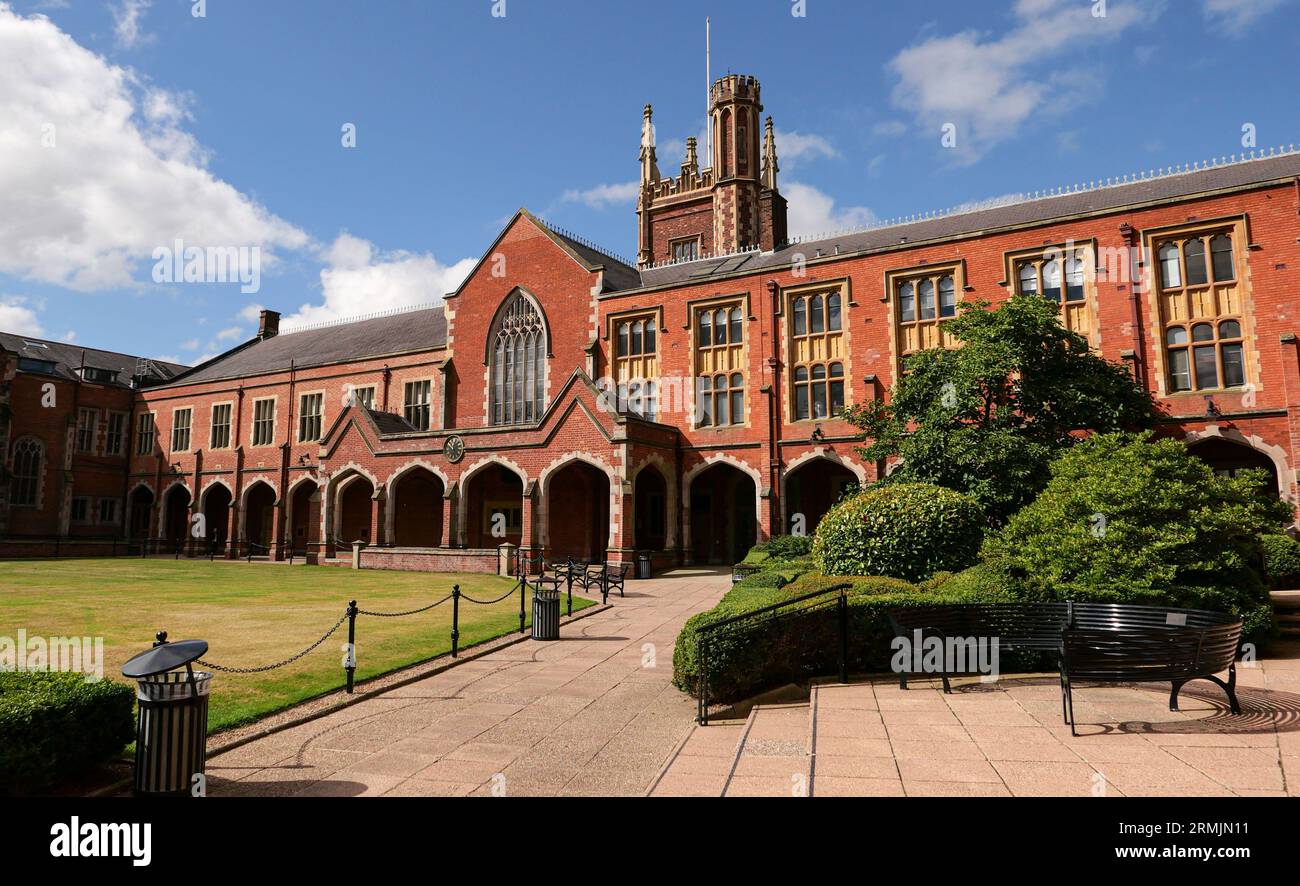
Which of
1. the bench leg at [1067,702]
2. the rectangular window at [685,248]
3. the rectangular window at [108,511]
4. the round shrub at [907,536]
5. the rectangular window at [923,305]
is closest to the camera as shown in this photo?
the bench leg at [1067,702]

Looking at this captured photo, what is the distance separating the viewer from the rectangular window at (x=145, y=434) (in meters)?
47.7

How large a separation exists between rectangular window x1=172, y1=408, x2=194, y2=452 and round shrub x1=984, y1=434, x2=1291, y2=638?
4998 cm

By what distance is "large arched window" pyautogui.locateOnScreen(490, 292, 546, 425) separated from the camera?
34.0m

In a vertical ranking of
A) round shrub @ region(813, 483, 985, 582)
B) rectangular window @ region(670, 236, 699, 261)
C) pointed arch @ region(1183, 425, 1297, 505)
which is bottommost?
round shrub @ region(813, 483, 985, 582)

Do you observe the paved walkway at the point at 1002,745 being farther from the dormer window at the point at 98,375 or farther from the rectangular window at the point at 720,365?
the dormer window at the point at 98,375

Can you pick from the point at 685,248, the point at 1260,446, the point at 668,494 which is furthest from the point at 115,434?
the point at 1260,446

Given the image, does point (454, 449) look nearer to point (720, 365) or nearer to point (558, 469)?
point (558, 469)

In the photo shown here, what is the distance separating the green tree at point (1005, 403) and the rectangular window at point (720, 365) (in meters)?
9.99

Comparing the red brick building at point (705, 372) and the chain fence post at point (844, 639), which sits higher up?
the red brick building at point (705, 372)

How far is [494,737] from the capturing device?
7.14 metres

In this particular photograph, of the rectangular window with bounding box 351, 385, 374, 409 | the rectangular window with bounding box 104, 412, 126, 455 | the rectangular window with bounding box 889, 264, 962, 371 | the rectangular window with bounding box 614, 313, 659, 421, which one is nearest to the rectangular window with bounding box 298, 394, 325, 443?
the rectangular window with bounding box 351, 385, 374, 409

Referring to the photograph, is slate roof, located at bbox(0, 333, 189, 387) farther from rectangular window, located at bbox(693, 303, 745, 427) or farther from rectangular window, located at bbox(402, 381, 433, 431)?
rectangular window, located at bbox(693, 303, 745, 427)

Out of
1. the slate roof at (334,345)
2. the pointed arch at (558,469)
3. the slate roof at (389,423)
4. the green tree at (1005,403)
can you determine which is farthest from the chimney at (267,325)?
the green tree at (1005,403)

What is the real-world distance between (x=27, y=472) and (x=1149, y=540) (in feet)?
177
